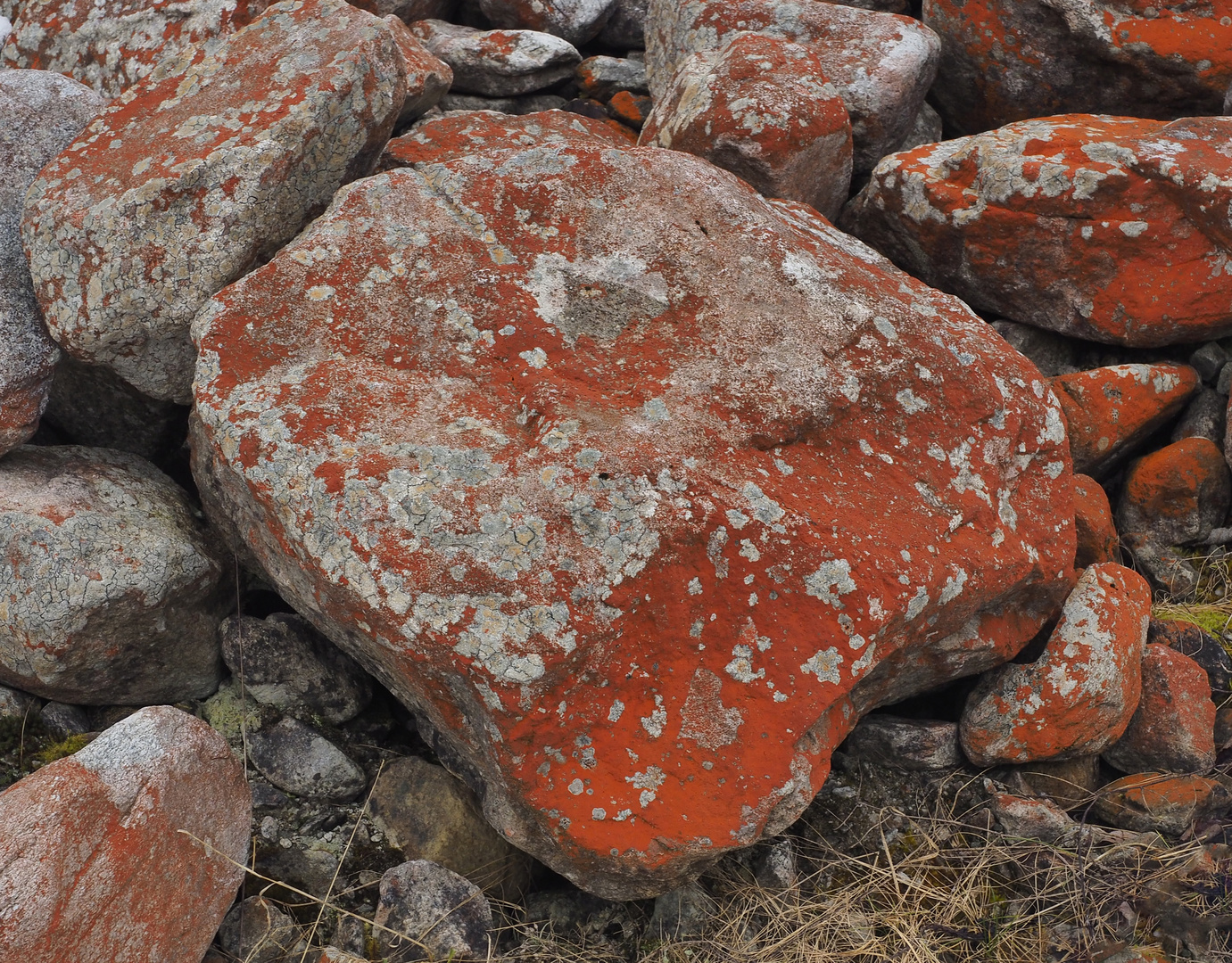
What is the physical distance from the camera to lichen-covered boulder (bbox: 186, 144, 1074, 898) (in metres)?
2.69

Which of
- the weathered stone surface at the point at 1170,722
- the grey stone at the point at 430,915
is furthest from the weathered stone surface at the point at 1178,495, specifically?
the grey stone at the point at 430,915

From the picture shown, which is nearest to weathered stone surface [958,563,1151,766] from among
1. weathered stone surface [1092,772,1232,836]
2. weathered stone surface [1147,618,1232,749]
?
weathered stone surface [1092,772,1232,836]

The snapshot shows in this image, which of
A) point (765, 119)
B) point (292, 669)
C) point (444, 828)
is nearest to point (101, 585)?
point (292, 669)

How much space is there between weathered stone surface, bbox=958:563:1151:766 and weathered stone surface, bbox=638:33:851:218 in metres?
2.11

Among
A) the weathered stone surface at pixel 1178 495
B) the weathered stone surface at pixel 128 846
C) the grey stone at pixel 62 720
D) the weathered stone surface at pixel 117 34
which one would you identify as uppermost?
the weathered stone surface at pixel 117 34

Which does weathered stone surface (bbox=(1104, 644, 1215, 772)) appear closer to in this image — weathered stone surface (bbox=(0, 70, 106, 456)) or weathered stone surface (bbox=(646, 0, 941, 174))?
weathered stone surface (bbox=(646, 0, 941, 174))

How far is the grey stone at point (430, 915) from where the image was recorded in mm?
2848

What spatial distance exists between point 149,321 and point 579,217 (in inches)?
59.5

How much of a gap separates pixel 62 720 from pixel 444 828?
4.40 feet

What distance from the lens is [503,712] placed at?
2609 millimetres

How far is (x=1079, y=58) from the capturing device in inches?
189

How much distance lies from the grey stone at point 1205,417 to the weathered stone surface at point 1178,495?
75mm

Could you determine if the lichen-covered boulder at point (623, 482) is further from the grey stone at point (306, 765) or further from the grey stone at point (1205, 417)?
the grey stone at point (1205, 417)

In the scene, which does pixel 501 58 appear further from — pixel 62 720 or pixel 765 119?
pixel 62 720
